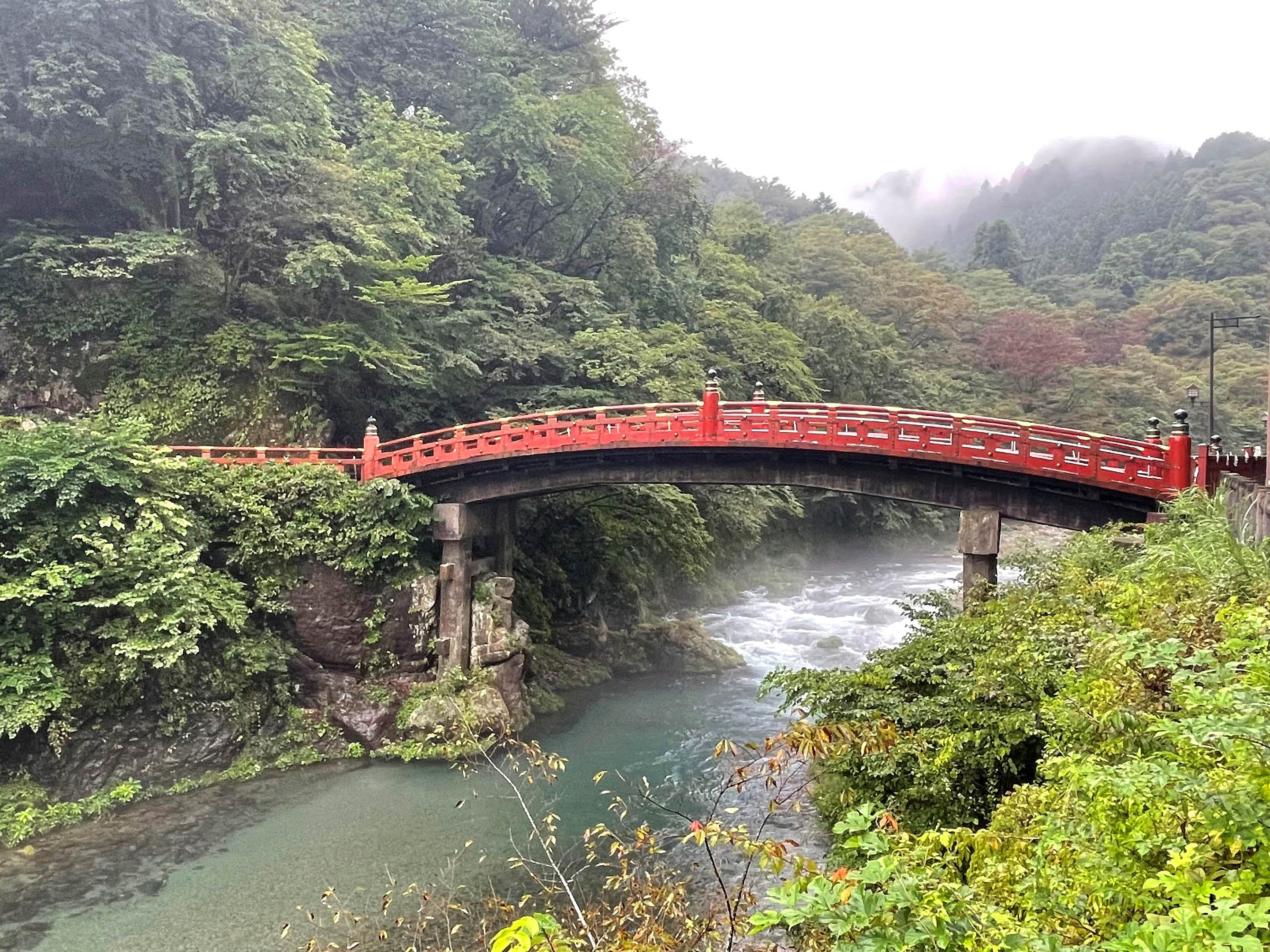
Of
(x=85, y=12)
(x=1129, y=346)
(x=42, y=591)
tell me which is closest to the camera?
(x=42, y=591)

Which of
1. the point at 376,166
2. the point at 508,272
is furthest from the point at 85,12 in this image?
the point at 508,272

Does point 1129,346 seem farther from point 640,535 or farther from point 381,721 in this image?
point 381,721

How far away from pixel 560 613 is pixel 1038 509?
12.9 meters

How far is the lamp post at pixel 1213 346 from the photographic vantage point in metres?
24.2

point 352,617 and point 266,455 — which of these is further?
point 266,455

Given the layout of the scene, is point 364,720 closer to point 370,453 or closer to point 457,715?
point 457,715

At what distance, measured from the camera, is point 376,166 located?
22.0 m

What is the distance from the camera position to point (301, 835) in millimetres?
12492

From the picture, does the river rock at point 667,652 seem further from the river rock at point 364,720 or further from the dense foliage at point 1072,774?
the dense foliage at point 1072,774

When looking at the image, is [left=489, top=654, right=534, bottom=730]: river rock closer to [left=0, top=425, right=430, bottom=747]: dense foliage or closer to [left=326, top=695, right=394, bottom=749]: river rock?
[left=326, top=695, right=394, bottom=749]: river rock

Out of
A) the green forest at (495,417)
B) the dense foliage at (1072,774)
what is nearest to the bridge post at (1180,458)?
the green forest at (495,417)

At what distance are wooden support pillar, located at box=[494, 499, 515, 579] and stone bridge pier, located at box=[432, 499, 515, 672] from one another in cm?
64

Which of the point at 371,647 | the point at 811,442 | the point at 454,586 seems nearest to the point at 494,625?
the point at 454,586

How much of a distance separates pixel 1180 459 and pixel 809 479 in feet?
20.0
